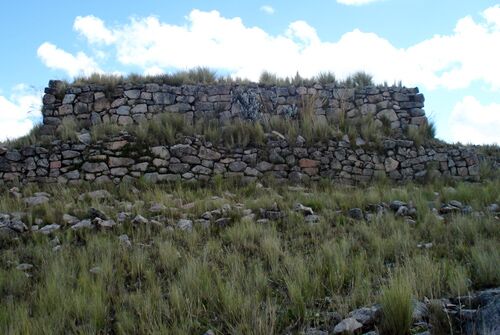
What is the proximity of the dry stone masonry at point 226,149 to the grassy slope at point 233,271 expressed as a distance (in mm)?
2586

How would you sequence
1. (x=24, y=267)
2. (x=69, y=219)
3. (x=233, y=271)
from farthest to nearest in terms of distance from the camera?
(x=69, y=219) → (x=24, y=267) → (x=233, y=271)

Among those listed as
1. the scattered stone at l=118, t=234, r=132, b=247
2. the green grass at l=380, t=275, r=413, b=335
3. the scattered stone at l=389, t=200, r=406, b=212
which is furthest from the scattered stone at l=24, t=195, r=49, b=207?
the green grass at l=380, t=275, r=413, b=335

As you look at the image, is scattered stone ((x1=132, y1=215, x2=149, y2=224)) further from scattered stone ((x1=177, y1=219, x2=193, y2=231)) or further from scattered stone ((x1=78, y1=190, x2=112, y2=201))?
scattered stone ((x1=78, y1=190, x2=112, y2=201))

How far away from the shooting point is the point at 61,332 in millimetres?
3621

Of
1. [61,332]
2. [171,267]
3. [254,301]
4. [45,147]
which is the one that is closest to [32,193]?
[45,147]

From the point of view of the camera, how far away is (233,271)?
458 centimetres

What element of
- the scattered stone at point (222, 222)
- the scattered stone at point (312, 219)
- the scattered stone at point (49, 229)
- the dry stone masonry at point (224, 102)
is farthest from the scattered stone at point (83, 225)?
the dry stone masonry at point (224, 102)

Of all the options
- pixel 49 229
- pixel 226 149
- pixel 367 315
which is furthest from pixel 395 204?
pixel 49 229

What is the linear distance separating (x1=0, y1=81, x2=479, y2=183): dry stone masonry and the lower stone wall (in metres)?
0.02

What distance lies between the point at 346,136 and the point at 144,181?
16.3ft

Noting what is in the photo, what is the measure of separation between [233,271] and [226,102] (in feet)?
25.3

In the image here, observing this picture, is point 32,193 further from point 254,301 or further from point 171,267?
point 254,301

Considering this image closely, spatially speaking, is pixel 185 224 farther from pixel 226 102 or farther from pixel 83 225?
pixel 226 102

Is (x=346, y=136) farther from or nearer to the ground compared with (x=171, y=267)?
farther from the ground
